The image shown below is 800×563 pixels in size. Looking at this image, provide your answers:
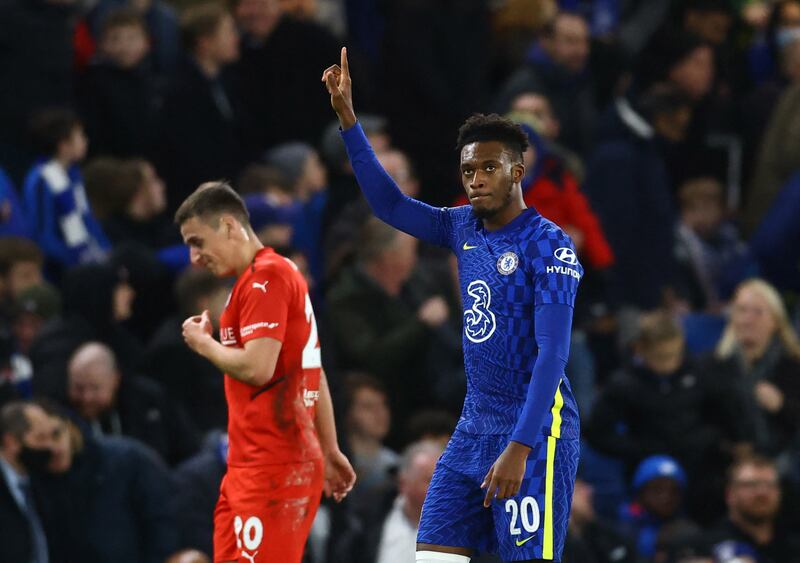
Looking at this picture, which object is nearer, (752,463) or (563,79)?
(752,463)

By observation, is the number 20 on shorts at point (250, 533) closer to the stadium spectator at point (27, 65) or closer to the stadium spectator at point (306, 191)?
the stadium spectator at point (306, 191)

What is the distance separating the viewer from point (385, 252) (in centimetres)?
1183

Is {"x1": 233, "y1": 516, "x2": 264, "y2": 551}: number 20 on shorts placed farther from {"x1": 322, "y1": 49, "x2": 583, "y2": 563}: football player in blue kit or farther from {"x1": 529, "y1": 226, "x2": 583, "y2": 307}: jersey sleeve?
{"x1": 529, "y1": 226, "x2": 583, "y2": 307}: jersey sleeve

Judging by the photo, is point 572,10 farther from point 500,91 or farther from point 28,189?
point 28,189

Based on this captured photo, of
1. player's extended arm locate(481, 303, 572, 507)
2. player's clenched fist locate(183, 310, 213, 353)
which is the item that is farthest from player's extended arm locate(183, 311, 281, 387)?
player's extended arm locate(481, 303, 572, 507)

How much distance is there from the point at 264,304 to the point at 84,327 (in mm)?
3753

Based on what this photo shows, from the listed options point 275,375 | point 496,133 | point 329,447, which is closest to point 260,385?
point 275,375

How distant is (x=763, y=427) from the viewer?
12773 millimetres

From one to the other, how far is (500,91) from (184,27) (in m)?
2.84

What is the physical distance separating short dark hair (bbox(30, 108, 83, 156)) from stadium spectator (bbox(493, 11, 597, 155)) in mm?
3560

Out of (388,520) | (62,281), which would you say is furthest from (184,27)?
(388,520)

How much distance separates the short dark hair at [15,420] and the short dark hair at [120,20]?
138 inches

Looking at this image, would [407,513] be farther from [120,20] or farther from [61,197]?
[120,20]

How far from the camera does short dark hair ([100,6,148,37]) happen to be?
1277cm
